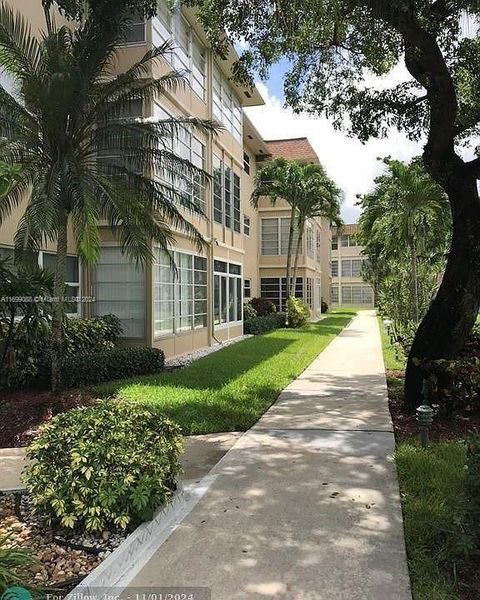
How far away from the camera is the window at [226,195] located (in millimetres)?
18069

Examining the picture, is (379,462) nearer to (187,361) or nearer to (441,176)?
(441,176)

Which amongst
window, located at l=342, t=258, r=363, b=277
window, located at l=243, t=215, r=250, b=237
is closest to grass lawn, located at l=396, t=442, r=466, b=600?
window, located at l=243, t=215, r=250, b=237

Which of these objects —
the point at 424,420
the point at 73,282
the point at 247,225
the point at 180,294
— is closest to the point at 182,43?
the point at 180,294

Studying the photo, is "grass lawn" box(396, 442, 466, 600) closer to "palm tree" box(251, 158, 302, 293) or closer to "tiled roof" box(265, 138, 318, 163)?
"palm tree" box(251, 158, 302, 293)

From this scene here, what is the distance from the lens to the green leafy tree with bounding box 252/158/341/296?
24733mm

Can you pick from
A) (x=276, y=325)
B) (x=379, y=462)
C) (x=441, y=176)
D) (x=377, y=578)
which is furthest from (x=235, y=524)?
(x=276, y=325)

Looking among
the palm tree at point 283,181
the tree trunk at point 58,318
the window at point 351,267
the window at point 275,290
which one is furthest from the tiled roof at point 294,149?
the window at point 351,267

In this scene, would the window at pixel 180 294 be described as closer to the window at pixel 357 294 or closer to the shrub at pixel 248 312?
the shrub at pixel 248 312

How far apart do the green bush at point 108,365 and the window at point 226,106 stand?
31.4 ft

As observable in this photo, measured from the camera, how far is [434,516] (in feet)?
13.8

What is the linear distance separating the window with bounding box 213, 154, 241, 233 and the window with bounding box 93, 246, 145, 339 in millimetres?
5550

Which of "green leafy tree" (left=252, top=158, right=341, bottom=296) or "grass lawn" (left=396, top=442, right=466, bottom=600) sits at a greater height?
"green leafy tree" (left=252, top=158, right=341, bottom=296)

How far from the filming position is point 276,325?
81.9ft

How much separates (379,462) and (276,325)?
63.3 feet
